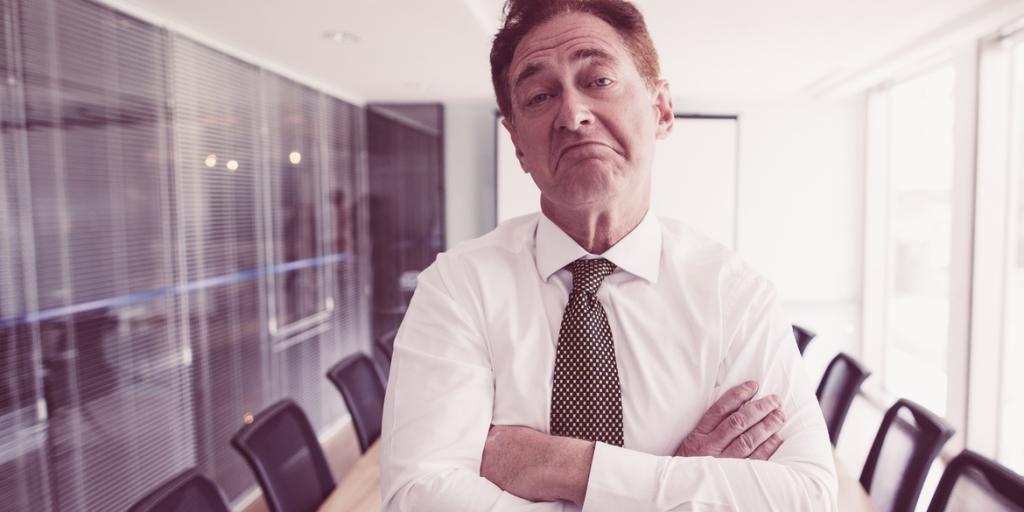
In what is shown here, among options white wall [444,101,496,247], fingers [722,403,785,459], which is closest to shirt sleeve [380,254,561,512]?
fingers [722,403,785,459]

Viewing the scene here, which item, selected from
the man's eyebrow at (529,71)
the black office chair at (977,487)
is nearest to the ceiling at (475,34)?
the man's eyebrow at (529,71)

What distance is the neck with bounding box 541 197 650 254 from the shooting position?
111 cm

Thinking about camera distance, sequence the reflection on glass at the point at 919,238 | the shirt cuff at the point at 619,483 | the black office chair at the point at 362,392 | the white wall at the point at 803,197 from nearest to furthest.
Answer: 1. the shirt cuff at the point at 619,483
2. the black office chair at the point at 362,392
3. the reflection on glass at the point at 919,238
4. the white wall at the point at 803,197

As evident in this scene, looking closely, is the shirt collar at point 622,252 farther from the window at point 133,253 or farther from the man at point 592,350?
the window at point 133,253

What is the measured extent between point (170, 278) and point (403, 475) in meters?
2.74

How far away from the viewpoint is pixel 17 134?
2.29 m

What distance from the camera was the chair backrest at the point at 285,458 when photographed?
6.33 feet

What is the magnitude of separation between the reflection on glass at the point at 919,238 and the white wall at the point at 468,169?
3.97 metres

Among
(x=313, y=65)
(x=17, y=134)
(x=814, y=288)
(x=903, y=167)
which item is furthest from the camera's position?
(x=814, y=288)

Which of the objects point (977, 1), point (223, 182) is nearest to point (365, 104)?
point (223, 182)

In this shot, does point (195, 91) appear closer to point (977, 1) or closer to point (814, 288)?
point (977, 1)

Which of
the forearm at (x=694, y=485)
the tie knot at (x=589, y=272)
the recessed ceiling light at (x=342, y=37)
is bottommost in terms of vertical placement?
the forearm at (x=694, y=485)

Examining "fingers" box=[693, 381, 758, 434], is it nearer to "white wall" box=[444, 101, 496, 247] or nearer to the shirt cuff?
the shirt cuff

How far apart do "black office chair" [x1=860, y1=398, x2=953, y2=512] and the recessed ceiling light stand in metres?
3.37
